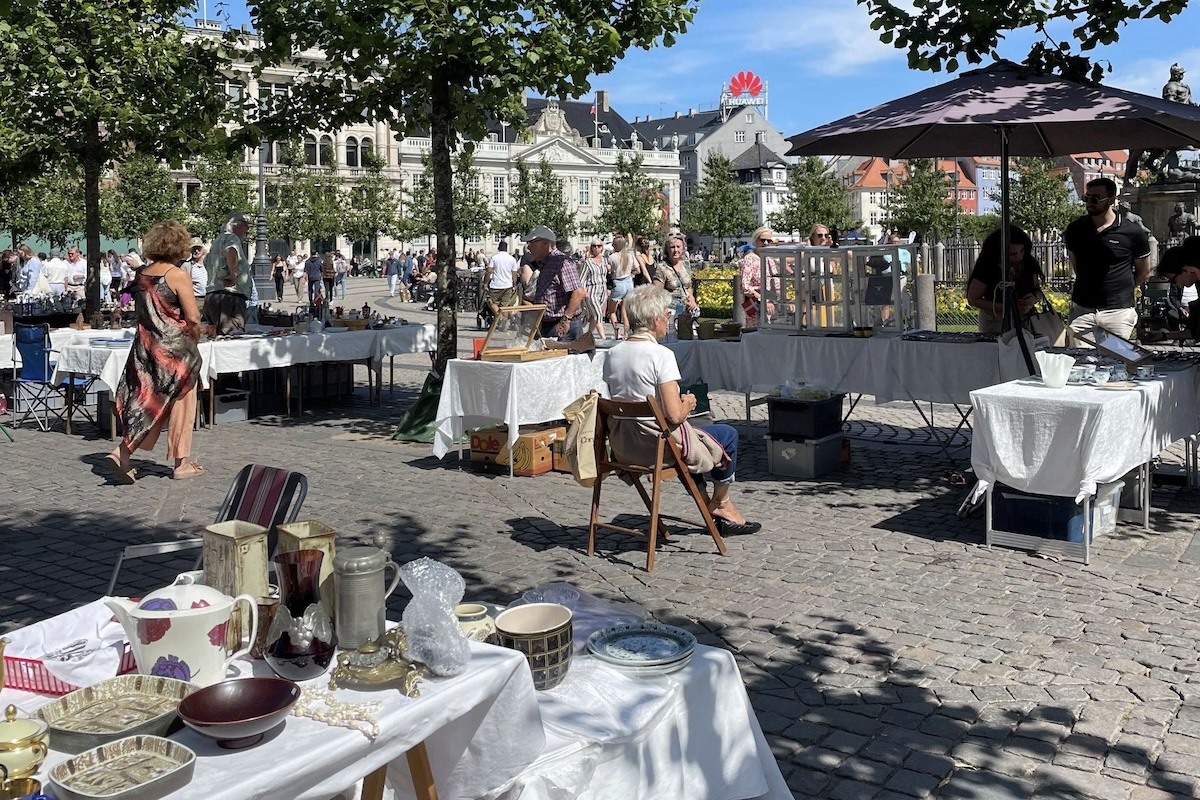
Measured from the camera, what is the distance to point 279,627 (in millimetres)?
2670

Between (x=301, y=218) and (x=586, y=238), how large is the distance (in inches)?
1318

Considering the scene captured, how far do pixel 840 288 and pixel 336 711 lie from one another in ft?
25.3

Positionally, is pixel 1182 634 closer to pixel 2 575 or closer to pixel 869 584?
pixel 869 584

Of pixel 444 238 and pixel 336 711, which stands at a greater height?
pixel 444 238

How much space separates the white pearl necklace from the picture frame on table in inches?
240

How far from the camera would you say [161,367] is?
8.93 m

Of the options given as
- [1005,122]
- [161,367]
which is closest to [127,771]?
[1005,122]

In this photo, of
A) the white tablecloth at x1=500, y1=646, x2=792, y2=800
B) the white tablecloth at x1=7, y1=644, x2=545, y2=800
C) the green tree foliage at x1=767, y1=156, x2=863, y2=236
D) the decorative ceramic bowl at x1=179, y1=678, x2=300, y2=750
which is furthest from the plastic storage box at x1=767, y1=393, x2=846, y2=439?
the green tree foliage at x1=767, y1=156, x2=863, y2=236

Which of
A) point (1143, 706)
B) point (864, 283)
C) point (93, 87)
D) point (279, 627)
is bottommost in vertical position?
point (1143, 706)

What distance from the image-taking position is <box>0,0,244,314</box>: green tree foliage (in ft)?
44.3

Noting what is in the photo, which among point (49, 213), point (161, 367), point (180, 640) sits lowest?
point (180, 640)

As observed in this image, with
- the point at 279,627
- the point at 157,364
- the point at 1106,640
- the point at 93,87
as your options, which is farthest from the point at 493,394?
the point at 93,87

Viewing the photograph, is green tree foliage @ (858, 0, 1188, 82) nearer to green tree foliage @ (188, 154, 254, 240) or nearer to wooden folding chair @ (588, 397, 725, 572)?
wooden folding chair @ (588, 397, 725, 572)

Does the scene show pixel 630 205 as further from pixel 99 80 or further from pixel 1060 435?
pixel 1060 435
